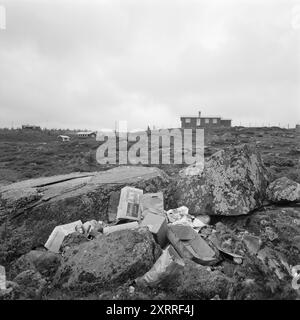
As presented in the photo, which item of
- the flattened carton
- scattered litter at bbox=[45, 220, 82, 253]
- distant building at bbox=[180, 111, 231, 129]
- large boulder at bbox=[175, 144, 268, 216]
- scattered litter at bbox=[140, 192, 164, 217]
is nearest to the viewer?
scattered litter at bbox=[45, 220, 82, 253]

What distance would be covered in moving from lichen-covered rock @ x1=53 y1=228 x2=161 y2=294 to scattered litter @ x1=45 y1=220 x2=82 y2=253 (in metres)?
0.71

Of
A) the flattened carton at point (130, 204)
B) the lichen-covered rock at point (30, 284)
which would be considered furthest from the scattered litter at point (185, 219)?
the lichen-covered rock at point (30, 284)

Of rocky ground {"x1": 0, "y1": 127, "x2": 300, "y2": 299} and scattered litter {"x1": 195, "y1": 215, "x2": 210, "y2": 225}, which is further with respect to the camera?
scattered litter {"x1": 195, "y1": 215, "x2": 210, "y2": 225}

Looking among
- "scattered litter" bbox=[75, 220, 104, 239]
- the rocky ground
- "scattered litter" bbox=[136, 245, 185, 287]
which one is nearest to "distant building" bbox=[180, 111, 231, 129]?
the rocky ground

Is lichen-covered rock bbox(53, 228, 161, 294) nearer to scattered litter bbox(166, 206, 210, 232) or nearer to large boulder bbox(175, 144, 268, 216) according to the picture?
scattered litter bbox(166, 206, 210, 232)

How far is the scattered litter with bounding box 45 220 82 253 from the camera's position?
21.8 ft

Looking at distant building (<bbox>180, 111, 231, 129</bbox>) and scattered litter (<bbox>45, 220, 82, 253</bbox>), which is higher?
distant building (<bbox>180, 111, 231, 129</bbox>)

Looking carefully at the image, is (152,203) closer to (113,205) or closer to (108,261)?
(113,205)

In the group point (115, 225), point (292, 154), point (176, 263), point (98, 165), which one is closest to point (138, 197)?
point (115, 225)

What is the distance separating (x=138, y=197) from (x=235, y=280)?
2852 mm

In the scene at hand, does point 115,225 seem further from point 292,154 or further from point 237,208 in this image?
point 292,154

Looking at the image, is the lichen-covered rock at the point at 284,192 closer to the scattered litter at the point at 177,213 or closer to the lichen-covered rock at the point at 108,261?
the scattered litter at the point at 177,213

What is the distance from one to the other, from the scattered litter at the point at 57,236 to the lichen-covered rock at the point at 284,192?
3.80 m

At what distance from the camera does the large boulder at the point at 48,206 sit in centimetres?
696
